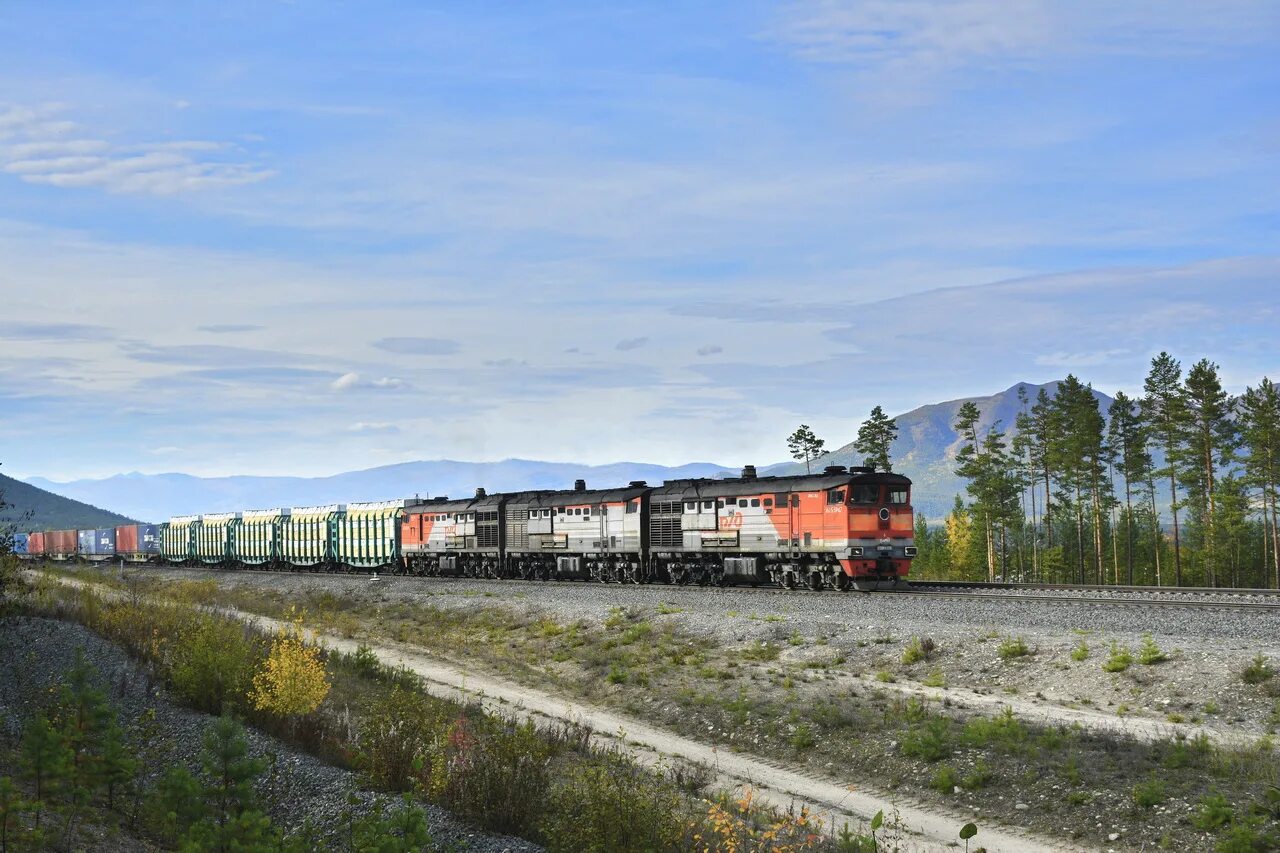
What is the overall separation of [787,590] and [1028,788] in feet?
85.3

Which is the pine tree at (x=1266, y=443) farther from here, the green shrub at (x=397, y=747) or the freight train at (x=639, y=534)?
the green shrub at (x=397, y=747)

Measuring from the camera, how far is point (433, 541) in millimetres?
68438

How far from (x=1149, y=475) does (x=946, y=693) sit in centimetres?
9413

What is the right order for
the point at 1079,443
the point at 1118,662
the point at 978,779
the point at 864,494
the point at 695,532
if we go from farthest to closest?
the point at 1079,443 → the point at 695,532 → the point at 864,494 → the point at 1118,662 → the point at 978,779

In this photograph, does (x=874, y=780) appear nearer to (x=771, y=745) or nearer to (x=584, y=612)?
(x=771, y=745)

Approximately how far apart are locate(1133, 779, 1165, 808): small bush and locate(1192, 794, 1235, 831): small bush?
646 mm

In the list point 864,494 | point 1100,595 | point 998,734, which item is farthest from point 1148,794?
point 864,494

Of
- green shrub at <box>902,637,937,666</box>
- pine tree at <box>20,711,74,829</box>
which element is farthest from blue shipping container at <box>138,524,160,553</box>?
pine tree at <box>20,711,74,829</box>

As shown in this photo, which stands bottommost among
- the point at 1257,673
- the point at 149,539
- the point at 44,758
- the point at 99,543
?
the point at 1257,673

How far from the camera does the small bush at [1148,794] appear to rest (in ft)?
52.6

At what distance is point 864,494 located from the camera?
4091cm

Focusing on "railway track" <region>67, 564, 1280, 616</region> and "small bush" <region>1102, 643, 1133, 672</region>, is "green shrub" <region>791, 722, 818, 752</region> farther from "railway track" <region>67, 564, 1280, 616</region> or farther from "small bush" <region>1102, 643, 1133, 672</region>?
"railway track" <region>67, 564, 1280, 616</region>

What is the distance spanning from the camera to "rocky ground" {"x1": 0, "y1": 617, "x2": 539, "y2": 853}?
13.5 meters

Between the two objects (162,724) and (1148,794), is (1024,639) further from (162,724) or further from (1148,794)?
(162,724)
